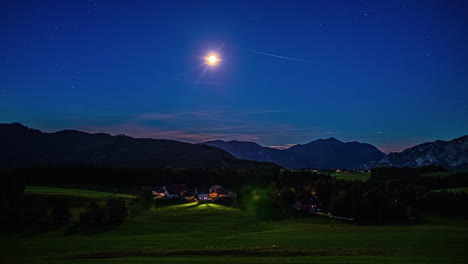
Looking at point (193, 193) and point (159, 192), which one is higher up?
point (159, 192)

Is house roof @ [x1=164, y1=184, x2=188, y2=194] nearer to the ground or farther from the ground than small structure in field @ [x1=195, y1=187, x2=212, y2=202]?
farther from the ground

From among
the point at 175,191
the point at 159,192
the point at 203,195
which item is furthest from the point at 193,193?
the point at 159,192

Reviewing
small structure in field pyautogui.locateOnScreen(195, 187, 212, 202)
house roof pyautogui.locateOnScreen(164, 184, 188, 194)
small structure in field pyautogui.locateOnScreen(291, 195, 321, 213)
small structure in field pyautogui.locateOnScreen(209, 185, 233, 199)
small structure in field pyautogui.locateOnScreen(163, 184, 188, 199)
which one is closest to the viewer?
small structure in field pyautogui.locateOnScreen(291, 195, 321, 213)

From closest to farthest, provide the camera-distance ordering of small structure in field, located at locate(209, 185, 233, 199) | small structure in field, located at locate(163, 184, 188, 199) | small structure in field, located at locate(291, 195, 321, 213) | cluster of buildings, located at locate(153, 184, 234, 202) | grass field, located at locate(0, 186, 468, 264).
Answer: grass field, located at locate(0, 186, 468, 264) < small structure in field, located at locate(291, 195, 321, 213) < cluster of buildings, located at locate(153, 184, 234, 202) < small structure in field, located at locate(209, 185, 233, 199) < small structure in field, located at locate(163, 184, 188, 199)

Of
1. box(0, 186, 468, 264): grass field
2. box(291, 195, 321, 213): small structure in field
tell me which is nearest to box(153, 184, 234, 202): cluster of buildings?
box(291, 195, 321, 213): small structure in field

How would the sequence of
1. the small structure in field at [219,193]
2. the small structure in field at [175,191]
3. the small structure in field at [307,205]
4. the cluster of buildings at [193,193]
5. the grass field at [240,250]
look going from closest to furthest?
the grass field at [240,250] → the small structure in field at [307,205] → the cluster of buildings at [193,193] → the small structure in field at [219,193] → the small structure in field at [175,191]

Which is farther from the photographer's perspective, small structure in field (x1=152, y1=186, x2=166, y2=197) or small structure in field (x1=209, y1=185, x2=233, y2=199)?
small structure in field (x1=152, y1=186, x2=166, y2=197)

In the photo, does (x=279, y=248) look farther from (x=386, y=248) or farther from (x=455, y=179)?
(x=455, y=179)

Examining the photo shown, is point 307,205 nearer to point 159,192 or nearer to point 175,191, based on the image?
point 175,191

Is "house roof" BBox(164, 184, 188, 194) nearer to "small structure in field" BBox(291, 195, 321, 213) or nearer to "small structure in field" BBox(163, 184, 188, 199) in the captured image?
"small structure in field" BBox(163, 184, 188, 199)

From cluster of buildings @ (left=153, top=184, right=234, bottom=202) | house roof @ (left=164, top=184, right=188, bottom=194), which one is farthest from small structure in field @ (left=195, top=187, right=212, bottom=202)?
house roof @ (left=164, top=184, right=188, bottom=194)

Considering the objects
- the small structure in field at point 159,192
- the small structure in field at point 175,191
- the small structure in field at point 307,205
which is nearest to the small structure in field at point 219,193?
the small structure in field at point 175,191

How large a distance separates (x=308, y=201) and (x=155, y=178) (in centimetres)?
8789

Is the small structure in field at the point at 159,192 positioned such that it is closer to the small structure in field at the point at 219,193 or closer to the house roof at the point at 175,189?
the house roof at the point at 175,189
